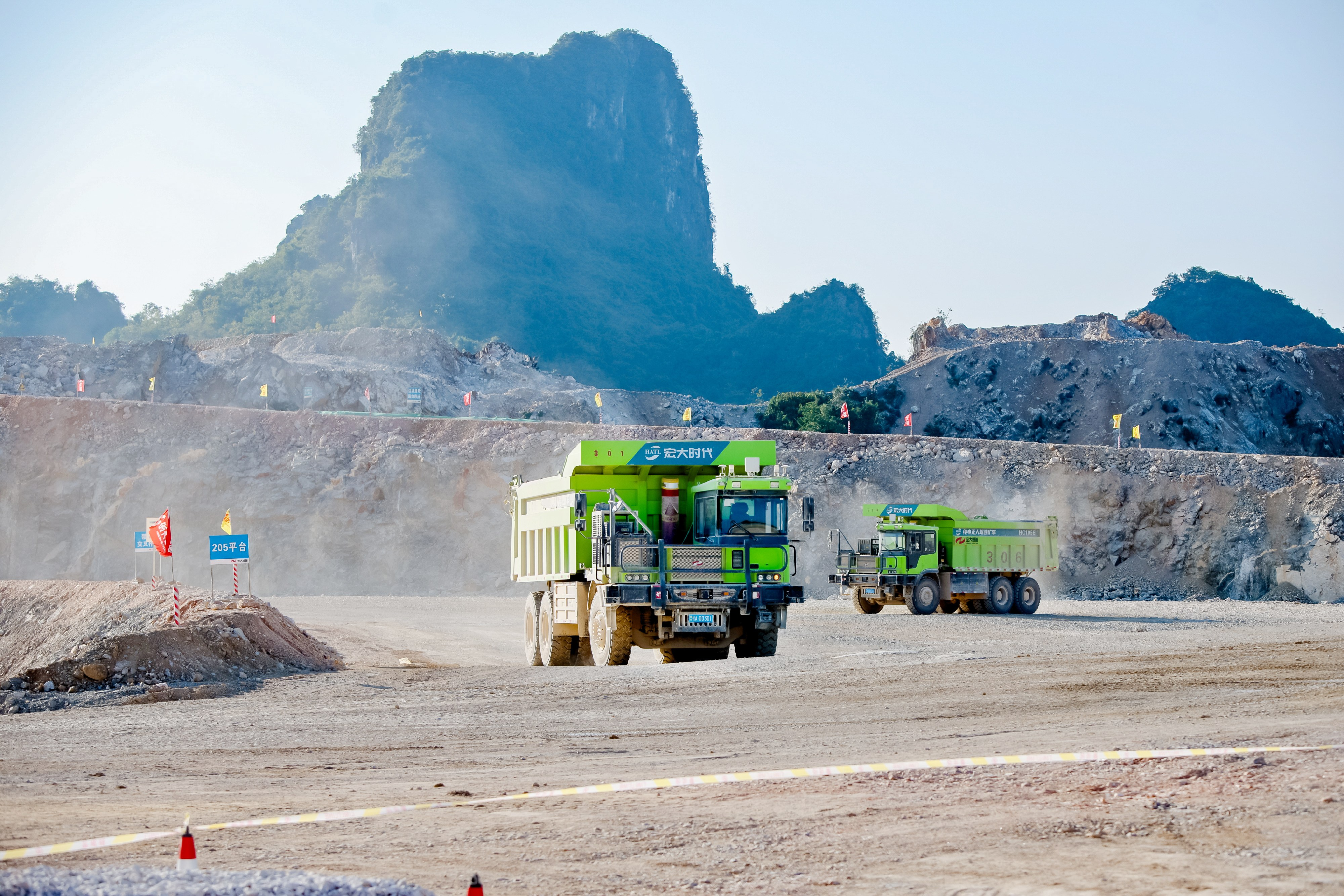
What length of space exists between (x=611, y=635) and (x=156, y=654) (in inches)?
265

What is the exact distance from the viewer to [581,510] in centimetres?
1725

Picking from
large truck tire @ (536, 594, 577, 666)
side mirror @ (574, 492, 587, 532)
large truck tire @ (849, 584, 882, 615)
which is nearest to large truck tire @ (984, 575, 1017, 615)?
large truck tire @ (849, 584, 882, 615)

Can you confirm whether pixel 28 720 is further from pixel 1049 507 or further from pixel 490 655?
pixel 1049 507

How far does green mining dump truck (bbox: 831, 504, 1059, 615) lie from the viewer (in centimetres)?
3075

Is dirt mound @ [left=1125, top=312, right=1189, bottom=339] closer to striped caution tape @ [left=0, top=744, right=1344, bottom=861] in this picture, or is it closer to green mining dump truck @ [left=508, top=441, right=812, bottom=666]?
green mining dump truck @ [left=508, top=441, right=812, bottom=666]

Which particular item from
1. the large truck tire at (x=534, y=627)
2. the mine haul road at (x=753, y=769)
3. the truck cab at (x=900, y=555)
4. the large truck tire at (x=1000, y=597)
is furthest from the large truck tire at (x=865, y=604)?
the large truck tire at (x=534, y=627)

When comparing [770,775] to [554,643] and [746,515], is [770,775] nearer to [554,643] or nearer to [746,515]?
[746,515]

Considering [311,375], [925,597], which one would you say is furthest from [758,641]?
[311,375]

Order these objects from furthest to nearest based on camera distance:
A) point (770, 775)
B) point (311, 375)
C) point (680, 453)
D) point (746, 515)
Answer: point (311, 375) → point (680, 453) → point (746, 515) → point (770, 775)

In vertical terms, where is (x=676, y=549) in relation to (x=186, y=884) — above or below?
above

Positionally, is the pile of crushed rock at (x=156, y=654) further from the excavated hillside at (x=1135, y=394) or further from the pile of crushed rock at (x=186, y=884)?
the excavated hillside at (x=1135, y=394)

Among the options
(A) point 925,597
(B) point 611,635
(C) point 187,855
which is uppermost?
(C) point 187,855

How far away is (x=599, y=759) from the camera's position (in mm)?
10266

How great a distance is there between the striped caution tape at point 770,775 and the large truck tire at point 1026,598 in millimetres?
23114
